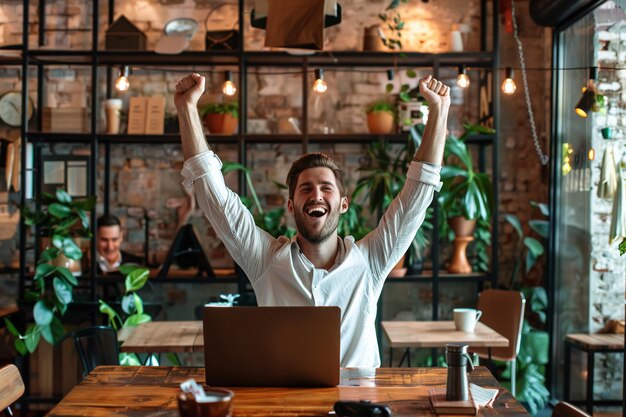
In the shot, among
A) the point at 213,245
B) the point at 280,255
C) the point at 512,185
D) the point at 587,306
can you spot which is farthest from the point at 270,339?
the point at 512,185

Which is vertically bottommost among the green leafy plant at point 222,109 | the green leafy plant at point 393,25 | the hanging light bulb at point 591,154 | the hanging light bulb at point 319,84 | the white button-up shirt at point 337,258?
the white button-up shirt at point 337,258

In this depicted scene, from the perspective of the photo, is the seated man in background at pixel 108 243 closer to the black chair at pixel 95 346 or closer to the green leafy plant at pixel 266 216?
the green leafy plant at pixel 266 216

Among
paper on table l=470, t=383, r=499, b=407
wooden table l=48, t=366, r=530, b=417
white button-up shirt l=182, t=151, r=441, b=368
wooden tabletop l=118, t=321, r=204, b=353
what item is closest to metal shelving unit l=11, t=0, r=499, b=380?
wooden tabletop l=118, t=321, r=204, b=353

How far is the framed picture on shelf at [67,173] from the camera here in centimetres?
580

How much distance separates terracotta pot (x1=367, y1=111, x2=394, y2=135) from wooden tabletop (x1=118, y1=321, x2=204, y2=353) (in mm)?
1909

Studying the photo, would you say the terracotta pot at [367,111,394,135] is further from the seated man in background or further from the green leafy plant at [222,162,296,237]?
the seated man in background

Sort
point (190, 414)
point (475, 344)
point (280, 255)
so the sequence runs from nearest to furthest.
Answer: point (190, 414), point (280, 255), point (475, 344)

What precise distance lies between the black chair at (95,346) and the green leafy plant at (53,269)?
1.50 metres

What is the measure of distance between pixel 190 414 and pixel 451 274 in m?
4.15

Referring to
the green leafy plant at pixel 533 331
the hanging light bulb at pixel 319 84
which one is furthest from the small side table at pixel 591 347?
the hanging light bulb at pixel 319 84

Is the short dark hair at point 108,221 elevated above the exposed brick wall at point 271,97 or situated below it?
below

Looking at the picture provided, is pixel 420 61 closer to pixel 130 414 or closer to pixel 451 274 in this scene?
pixel 451 274

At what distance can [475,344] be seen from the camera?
3.98 meters

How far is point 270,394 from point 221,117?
12.4ft
